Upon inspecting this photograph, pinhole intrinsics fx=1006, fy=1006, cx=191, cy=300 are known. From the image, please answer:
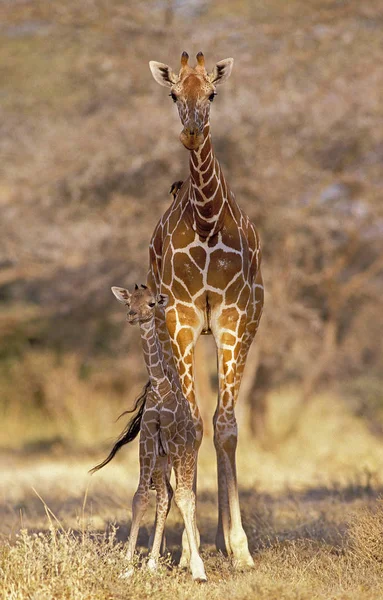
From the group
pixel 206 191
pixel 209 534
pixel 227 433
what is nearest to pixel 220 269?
pixel 206 191

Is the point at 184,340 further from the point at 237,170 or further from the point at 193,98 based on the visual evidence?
the point at 237,170

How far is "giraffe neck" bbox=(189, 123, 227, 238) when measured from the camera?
7.02m

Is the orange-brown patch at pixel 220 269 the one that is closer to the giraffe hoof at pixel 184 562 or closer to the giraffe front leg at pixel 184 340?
the giraffe front leg at pixel 184 340

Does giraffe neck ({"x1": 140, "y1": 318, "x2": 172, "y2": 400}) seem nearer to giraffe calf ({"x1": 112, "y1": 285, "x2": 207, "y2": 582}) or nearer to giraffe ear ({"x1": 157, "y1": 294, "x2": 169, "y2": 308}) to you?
giraffe calf ({"x1": 112, "y1": 285, "x2": 207, "y2": 582})

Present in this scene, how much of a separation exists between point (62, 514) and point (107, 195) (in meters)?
9.53

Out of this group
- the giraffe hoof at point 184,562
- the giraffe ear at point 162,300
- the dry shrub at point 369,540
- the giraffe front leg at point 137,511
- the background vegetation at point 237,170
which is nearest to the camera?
the giraffe front leg at point 137,511

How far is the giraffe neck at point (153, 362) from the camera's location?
6.64 metres

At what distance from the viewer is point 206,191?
7.08 meters

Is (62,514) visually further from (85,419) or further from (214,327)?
(85,419)

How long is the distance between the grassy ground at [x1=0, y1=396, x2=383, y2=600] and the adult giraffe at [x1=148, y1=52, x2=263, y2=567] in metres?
0.55

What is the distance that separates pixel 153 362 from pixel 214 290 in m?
0.86

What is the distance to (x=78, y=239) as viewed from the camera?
1745 centimetres

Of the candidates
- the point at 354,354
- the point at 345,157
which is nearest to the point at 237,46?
the point at 345,157

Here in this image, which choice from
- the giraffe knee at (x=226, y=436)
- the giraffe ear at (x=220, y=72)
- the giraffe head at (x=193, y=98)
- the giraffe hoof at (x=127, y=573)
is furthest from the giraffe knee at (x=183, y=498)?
the giraffe ear at (x=220, y=72)
